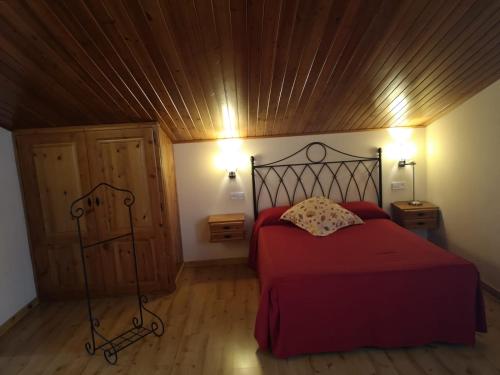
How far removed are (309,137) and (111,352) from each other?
3097 millimetres

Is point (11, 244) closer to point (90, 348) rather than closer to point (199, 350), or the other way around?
point (90, 348)

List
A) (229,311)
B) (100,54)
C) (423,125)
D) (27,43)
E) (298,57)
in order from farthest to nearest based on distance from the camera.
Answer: (423,125)
(229,311)
(298,57)
(100,54)
(27,43)

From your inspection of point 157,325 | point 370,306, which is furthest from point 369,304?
point 157,325

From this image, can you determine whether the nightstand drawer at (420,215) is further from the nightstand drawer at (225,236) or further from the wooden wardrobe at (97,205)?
the wooden wardrobe at (97,205)

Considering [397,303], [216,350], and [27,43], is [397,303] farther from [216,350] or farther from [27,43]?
[27,43]

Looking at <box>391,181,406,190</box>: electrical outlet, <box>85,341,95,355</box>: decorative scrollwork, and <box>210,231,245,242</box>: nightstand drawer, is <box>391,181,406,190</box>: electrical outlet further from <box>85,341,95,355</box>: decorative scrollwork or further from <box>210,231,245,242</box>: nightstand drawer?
<box>85,341,95,355</box>: decorative scrollwork

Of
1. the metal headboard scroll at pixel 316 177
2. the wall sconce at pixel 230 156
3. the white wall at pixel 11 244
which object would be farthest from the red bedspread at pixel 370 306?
the white wall at pixel 11 244

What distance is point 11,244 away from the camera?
2734 mm

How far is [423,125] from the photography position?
359 centimetres

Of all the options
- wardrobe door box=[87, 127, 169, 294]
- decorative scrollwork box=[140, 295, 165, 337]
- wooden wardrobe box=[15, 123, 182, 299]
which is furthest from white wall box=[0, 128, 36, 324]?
decorative scrollwork box=[140, 295, 165, 337]

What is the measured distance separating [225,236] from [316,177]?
144 centimetres

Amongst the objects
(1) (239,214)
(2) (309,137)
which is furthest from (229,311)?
(2) (309,137)

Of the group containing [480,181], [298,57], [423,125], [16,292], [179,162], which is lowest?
[16,292]

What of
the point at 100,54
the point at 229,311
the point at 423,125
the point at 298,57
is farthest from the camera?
the point at 423,125
